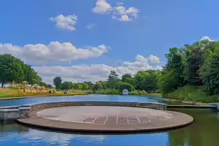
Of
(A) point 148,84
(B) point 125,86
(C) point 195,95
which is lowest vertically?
(C) point 195,95

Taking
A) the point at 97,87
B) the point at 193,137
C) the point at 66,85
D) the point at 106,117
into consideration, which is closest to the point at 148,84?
the point at 97,87

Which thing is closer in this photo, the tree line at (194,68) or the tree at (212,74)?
the tree at (212,74)

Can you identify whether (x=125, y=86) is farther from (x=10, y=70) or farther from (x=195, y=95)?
(x=195, y=95)

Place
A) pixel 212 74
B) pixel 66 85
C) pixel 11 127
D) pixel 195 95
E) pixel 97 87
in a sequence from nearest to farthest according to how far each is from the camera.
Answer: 1. pixel 11 127
2. pixel 212 74
3. pixel 195 95
4. pixel 97 87
5. pixel 66 85

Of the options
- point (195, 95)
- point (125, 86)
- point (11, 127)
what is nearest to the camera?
point (11, 127)

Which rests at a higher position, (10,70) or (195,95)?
(10,70)

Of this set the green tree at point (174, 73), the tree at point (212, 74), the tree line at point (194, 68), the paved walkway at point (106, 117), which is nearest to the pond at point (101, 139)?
the paved walkway at point (106, 117)

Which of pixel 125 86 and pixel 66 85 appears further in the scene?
pixel 66 85

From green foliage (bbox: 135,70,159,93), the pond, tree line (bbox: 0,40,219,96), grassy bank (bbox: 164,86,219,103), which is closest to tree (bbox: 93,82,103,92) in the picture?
tree line (bbox: 0,40,219,96)

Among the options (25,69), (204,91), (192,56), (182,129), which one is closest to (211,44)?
(192,56)

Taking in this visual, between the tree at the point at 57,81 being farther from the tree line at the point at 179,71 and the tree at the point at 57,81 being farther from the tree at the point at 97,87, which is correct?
the tree at the point at 97,87

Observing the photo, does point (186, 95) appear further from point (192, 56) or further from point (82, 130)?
point (82, 130)

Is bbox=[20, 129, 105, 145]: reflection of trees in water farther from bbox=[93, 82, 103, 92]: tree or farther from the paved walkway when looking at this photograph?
bbox=[93, 82, 103, 92]: tree

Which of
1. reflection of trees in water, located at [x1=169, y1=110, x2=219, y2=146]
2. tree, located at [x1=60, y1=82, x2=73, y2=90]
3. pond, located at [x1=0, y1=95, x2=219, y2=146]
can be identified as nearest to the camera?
pond, located at [x1=0, y1=95, x2=219, y2=146]
